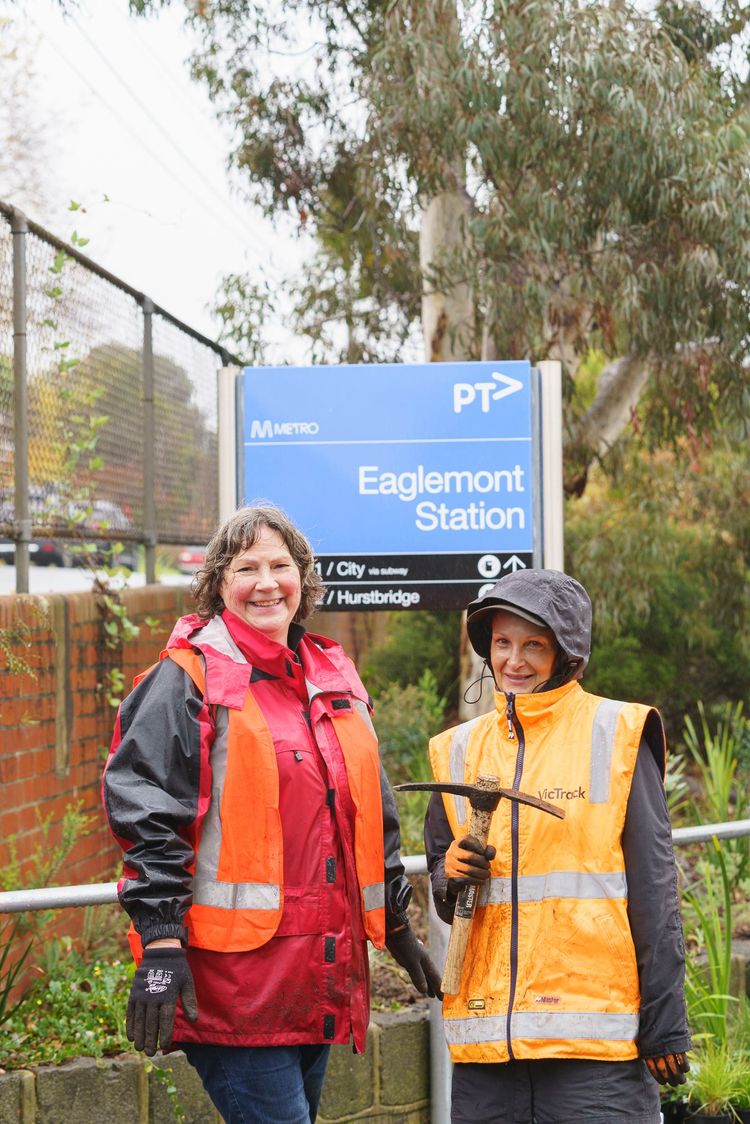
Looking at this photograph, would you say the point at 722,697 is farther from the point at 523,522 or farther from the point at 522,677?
the point at 522,677

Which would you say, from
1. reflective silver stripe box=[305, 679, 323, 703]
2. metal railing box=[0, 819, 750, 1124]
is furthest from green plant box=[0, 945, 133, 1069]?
reflective silver stripe box=[305, 679, 323, 703]

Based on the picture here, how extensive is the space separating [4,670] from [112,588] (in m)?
1.46

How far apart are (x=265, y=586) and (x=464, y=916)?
2.72 feet

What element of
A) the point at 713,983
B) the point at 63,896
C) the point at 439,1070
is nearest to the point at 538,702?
the point at 63,896

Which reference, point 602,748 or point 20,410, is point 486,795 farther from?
point 20,410

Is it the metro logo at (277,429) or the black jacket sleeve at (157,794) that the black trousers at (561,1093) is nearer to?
the black jacket sleeve at (157,794)

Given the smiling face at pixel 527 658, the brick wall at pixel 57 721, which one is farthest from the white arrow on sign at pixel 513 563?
the smiling face at pixel 527 658

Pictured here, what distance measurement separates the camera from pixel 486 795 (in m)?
2.93

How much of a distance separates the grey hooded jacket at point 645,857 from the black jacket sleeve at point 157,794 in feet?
2.06

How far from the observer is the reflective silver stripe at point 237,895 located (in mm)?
2873

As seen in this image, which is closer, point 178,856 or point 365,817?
point 178,856

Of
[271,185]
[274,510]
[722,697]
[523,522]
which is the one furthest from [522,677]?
[271,185]

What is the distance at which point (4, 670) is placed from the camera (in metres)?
4.99

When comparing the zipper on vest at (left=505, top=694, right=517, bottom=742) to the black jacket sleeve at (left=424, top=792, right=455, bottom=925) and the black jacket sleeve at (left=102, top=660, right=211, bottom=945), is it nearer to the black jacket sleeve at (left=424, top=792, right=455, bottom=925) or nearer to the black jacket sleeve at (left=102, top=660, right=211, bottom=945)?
the black jacket sleeve at (left=424, top=792, right=455, bottom=925)
